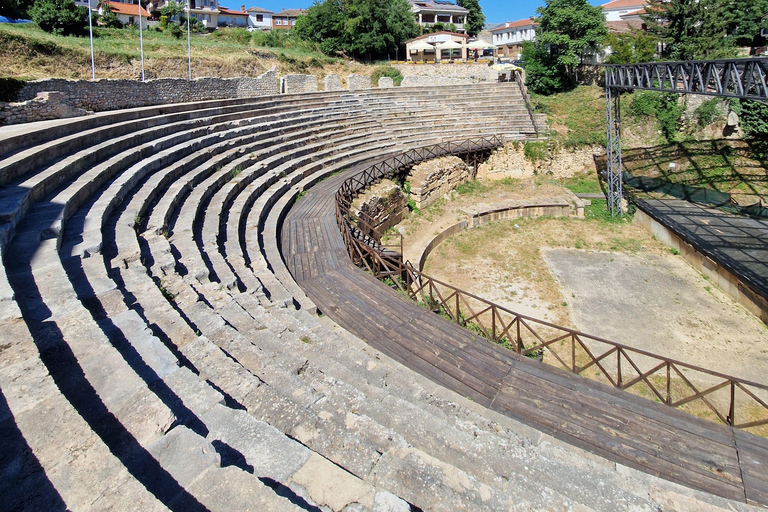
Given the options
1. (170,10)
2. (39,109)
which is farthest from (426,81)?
(170,10)

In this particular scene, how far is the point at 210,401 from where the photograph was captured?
142 inches

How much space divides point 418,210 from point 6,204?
39.9 ft

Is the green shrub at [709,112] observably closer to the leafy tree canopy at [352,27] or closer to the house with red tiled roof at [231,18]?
the leafy tree canopy at [352,27]

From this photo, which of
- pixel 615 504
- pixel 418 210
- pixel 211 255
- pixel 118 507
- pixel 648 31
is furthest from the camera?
pixel 648 31

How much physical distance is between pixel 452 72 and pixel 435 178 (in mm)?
15806

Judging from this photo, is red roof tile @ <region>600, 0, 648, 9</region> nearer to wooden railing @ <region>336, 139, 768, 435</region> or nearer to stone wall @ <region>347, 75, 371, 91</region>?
stone wall @ <region>347, 75, 371, 91</region>

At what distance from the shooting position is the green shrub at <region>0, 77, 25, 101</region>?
39.5 ft

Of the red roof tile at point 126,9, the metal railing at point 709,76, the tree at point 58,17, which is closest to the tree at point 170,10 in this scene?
the red roof tile at point 126,9

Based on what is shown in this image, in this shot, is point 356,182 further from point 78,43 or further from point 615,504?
point 78,43

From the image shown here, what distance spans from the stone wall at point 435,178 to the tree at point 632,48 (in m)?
12.8

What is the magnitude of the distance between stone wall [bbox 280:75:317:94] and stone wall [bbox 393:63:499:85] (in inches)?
317

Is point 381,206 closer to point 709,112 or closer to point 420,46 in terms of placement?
point 709,112

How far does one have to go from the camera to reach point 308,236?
10602mm

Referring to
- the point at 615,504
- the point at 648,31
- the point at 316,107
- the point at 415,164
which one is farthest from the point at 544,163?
the point at 615,504
